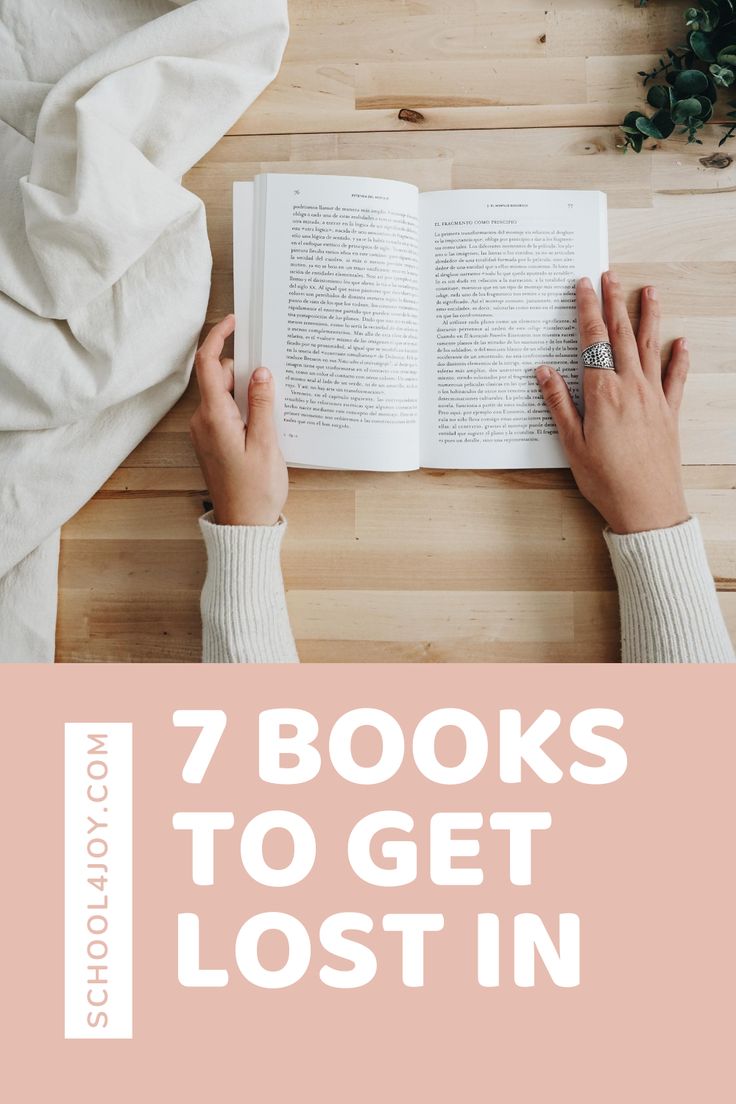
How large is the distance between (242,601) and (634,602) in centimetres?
40

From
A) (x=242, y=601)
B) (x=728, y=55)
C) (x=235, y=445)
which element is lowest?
(x=242, y=601)

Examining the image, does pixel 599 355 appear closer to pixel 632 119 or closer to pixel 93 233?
pixel 632 119

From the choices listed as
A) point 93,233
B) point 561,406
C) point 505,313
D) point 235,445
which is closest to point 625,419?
point 561,406

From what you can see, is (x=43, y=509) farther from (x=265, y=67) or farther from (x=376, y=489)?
(x=265, y=67)

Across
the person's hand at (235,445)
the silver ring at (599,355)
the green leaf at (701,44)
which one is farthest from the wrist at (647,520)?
the green leaf at (701,44)

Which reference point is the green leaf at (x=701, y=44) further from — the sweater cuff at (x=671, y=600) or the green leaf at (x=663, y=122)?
the sweater cuff at (x=671, y=600)

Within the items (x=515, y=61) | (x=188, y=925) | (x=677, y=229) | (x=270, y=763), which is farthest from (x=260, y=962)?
(x=515, y=61)

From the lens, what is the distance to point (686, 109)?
31.7 inches

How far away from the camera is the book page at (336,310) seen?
32.7 inches

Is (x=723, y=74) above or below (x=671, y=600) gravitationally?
above

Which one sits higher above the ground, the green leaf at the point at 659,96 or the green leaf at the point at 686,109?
the green leaf at the point at 659,96

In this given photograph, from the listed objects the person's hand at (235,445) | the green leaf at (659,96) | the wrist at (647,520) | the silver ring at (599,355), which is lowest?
the wrist at (647,520)

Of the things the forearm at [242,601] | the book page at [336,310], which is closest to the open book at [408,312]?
the book page at [336,310]

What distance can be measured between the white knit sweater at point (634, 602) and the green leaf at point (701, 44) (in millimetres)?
473
